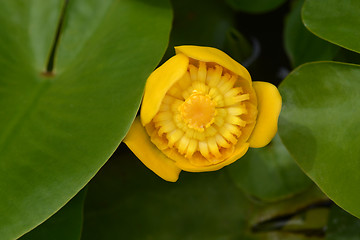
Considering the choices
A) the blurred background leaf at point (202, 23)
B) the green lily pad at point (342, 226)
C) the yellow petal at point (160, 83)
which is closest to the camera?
the yellow petal at point (160, 83)

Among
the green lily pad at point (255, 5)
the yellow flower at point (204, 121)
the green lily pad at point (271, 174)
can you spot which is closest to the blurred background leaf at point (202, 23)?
the green lily pad at point (255, 5)

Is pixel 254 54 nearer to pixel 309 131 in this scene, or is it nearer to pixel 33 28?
pixel 309 131

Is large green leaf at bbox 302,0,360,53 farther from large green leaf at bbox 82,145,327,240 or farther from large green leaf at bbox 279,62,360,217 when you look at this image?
large green leaf at bbox 82,145,327,240

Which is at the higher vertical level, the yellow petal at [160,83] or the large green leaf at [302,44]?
the yellow petal at [160,83]

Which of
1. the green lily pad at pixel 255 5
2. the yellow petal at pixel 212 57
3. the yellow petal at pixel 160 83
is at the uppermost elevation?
the yellow petal at pixel 212 57

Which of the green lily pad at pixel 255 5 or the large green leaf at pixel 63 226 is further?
the green lily pad at pixel 255 5

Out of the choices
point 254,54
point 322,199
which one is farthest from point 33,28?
point 322,199

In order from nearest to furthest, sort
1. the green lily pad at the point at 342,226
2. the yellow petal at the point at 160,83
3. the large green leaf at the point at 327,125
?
1. the yellow petal at the point at 160,83
2. the large green leaf at the point at 327,125
3. the green lily pad at the point at 342,226

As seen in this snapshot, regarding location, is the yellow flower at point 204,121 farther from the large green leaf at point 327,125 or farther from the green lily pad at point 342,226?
the green lily pad at point 342,226
